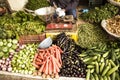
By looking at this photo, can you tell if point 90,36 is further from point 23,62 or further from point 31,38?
point 23,62

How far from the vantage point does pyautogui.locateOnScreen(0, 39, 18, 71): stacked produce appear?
5250mm

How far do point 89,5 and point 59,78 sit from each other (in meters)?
3.51

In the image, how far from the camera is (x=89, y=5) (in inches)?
302

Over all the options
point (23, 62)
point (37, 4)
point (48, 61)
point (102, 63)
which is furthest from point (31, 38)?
point (102, 63)

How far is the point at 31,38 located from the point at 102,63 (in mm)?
2014

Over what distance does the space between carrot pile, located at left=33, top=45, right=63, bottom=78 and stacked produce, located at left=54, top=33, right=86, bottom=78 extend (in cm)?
12

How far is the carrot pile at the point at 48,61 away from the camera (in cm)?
498

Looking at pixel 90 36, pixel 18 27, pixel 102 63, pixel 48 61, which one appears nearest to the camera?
pixel 102 63

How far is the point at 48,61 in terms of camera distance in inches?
199

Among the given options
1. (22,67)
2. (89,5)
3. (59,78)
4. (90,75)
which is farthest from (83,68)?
(89,5)

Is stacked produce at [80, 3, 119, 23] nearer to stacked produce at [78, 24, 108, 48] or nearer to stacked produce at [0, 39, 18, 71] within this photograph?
stacked produce at [78, 24, 108, 48]

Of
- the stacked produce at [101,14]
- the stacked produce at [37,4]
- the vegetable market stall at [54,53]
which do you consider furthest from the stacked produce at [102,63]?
the stacked produce at [37,4]

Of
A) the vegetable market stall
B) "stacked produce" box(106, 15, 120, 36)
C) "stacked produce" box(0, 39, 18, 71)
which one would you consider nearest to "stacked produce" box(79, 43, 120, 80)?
the vegetable market stall

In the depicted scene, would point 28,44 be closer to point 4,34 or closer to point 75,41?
point 4,34
